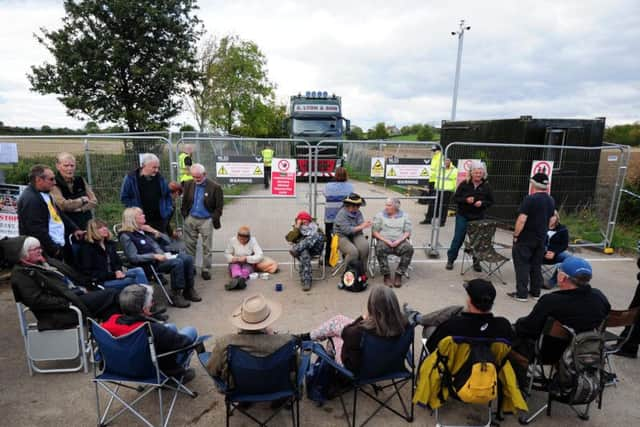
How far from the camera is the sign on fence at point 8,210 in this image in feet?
17.2

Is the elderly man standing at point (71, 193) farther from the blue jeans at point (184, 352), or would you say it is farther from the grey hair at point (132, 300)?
the blue jeans at point (184, 352)

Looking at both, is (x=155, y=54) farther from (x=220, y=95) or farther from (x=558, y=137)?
(x=558, y=137)

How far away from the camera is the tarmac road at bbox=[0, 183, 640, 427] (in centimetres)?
298

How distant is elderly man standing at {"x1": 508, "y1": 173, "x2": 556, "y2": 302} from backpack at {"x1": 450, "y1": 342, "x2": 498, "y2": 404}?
10.0 feet

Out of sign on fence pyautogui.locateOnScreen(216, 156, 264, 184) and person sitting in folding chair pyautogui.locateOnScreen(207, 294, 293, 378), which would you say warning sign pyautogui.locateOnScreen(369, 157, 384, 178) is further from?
person sitting in folding chair pyautogui.locateOnScreen(207, 294, 293, 378)

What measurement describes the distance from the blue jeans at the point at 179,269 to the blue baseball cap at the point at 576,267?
4230mm

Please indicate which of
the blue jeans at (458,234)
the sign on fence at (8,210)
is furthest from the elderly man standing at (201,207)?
the blue jeans at (458,234)

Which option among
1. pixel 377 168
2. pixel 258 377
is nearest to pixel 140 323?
pixel 258 377

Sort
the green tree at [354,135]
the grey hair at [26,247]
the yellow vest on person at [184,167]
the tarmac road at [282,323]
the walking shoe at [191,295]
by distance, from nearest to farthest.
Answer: the tarmac road at [282,323] < the grey hair at [26,247] < the walking shoe at [191,295] < the yellow vest on person at [184,167] < the green tree at [354,135]

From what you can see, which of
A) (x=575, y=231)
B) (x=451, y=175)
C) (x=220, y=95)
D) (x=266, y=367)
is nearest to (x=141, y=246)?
(x=266, y=367)

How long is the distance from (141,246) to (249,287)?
5.35 feet

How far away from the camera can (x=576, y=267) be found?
9.51 feet

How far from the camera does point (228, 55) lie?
876 inches

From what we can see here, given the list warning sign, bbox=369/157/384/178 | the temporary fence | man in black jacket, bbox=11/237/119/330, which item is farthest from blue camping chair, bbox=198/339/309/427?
the temporary fence
